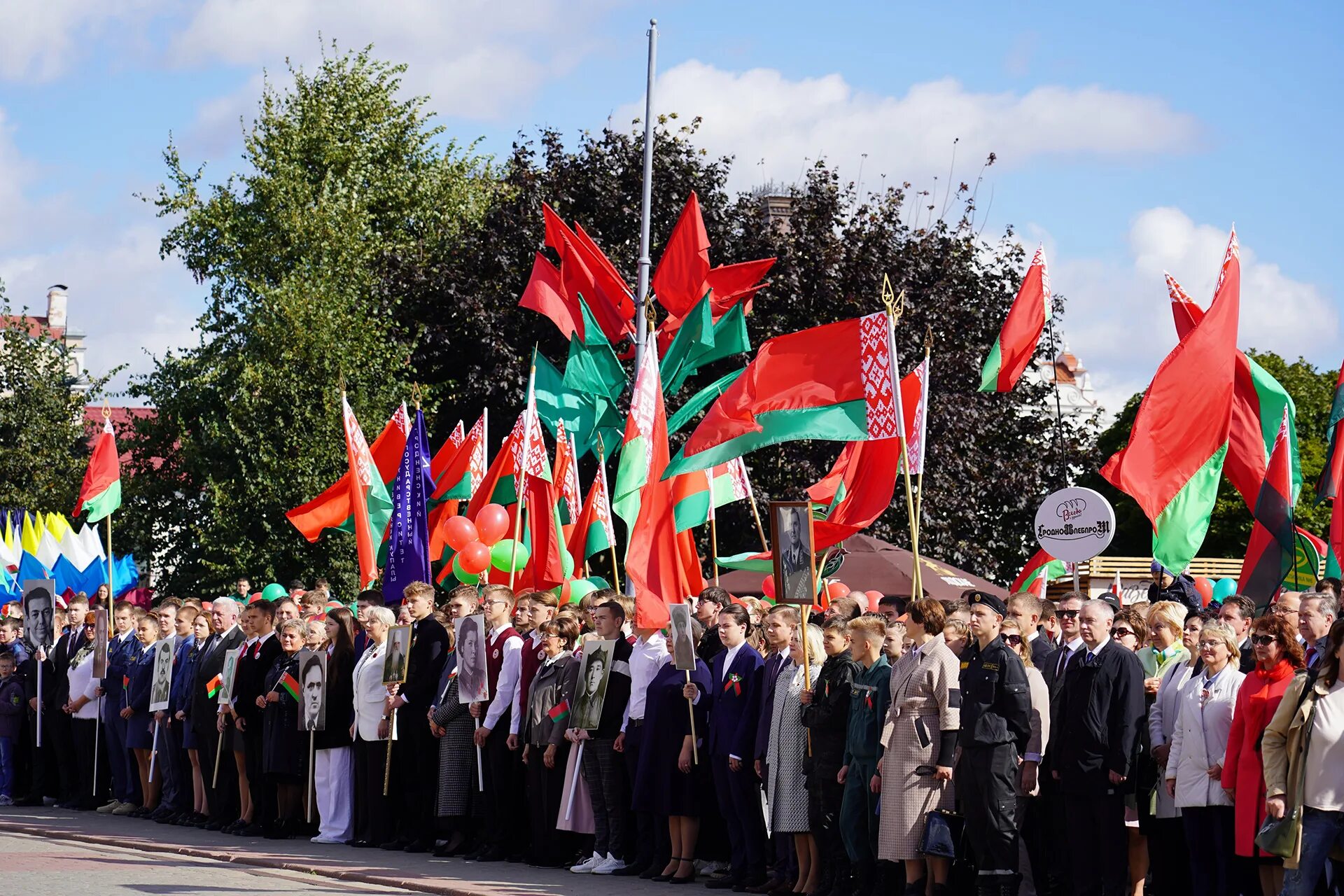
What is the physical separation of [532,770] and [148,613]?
607 cm

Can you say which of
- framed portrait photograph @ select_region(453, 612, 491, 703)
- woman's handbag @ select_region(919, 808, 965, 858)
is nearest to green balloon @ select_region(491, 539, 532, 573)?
framed portrait photograph @ select_region(453, 612, 491, 703)

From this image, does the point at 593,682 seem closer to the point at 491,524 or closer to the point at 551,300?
the point at 491,524

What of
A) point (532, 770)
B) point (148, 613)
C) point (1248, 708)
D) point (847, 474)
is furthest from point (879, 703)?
point (148, 613)

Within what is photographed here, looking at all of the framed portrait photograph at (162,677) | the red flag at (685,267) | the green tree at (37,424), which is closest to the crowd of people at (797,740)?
the framed portrait photograph at (162,677)

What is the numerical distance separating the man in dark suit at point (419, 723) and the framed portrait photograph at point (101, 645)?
179 inches

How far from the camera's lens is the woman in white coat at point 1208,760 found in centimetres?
1067

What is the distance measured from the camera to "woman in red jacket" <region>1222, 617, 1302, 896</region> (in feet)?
33.3

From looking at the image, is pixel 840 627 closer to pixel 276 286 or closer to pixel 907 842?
pixel 907 842

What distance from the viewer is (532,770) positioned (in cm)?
1433

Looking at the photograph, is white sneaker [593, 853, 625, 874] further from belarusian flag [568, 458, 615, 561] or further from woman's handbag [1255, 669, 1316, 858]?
belarusian flag [568, 458, 615, 561]

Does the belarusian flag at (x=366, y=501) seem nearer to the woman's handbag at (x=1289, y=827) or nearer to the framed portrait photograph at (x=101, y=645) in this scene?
the framed portrait photograph at (x=101, y=645)

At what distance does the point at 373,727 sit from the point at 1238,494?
1596 inches

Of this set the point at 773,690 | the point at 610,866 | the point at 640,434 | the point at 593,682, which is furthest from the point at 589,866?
the point at 640,434

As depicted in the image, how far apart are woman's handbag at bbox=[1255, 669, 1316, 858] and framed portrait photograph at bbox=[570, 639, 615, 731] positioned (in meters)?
A: 5.54
